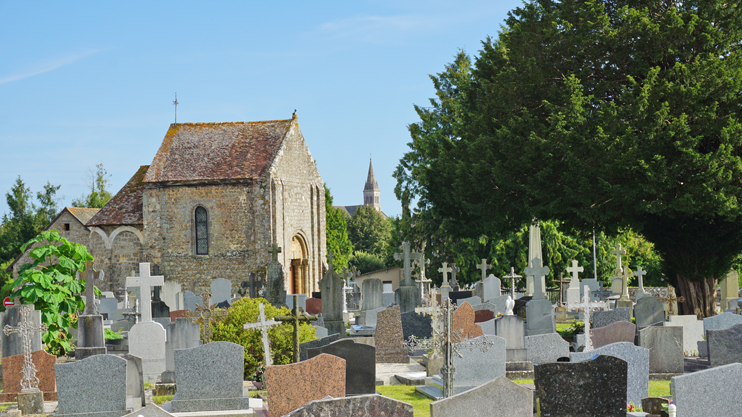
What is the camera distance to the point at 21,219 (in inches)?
2386

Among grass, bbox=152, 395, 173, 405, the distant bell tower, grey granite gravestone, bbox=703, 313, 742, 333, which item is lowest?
grass, bbox=152, 395, 173, 405

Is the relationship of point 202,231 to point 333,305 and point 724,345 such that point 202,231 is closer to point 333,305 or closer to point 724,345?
point 333,305

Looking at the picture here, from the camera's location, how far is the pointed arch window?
3253 cm

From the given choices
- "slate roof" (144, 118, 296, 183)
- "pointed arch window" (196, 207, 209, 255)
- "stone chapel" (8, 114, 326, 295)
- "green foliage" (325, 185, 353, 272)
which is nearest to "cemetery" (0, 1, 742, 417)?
"stone chapel" (8, 114, 326, 295)

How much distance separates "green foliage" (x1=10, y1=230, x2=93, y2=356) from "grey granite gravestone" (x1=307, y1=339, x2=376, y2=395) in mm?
6719

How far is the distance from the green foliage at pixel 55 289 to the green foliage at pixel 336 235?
29932mm

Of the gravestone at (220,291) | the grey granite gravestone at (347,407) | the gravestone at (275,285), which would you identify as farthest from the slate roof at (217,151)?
the grey granite gravestone at (347,407)

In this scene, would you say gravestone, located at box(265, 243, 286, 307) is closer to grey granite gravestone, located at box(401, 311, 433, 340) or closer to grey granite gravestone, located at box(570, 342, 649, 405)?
grey granite gravestone, located at box(401, 311, 433, 340)

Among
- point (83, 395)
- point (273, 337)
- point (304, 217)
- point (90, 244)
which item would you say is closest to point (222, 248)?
point (304, 217)

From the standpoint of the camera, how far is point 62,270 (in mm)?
14773

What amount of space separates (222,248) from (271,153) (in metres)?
4.57

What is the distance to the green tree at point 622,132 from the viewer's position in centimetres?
1509

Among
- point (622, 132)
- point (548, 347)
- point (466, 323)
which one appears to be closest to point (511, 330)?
point (466, 323)

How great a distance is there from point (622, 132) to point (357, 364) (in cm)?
864
